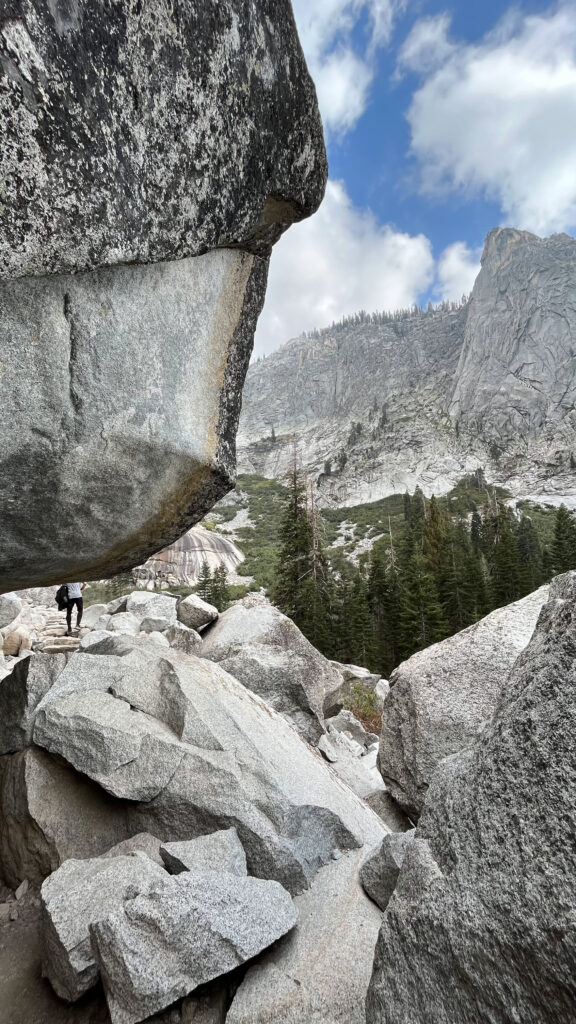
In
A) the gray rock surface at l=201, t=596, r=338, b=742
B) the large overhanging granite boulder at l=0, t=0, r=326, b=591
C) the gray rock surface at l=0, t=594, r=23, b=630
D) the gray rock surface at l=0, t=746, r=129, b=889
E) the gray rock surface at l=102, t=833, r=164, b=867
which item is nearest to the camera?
the large overhanging granite boulder at l=0, t=0, r=326, b=591

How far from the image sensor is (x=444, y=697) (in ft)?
22.2

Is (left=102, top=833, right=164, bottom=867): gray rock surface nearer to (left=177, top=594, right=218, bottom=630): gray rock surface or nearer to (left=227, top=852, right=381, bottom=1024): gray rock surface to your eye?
(left=227, top=852, right=381, bottom=1024): gray rock surface

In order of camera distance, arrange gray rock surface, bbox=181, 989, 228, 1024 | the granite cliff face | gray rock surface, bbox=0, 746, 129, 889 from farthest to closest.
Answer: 1. the granite cliff face
2. gray rock surface, bbox=0, 746, 129, 889
3. gray rock surface, bbox=181, 989, 228, 1024

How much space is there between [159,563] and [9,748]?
64444mm

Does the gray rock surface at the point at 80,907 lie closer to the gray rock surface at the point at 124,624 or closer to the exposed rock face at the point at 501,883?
Answer: the exposed rock face at the point at 501,883

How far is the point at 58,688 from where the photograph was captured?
22.6ft

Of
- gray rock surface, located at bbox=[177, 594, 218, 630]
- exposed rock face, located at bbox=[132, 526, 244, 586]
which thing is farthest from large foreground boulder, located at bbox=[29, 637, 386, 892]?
exposed rock face, located at bbox=[132, 526, 244, 586]

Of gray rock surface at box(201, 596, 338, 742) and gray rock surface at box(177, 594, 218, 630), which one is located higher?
gray rock surface at box(177, 594, 218, 630)

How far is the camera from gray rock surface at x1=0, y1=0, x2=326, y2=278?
2434 millimetres

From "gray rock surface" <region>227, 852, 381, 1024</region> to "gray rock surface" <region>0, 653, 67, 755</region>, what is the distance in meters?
4.00

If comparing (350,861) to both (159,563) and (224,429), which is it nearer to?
(224,429)

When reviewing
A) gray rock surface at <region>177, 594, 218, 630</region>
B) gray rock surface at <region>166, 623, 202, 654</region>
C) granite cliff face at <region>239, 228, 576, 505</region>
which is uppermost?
granite cliff face at <region>239, 228, 576, 505</region>

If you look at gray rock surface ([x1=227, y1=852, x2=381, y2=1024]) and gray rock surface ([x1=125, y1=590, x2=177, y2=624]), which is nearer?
gray rock surface ([x1=227, y1=852, x2=381, y2=1024])

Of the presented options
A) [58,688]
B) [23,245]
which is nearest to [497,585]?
[58,688]
